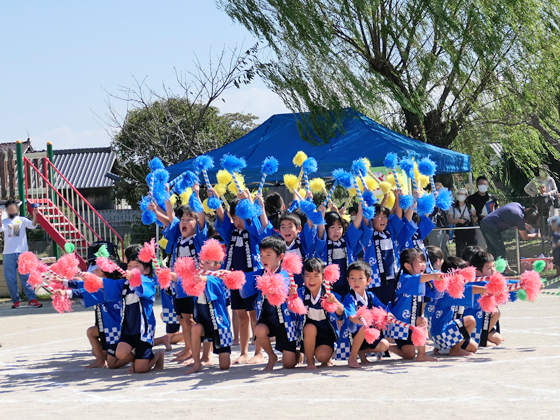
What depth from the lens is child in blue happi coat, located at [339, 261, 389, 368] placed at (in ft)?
20.5

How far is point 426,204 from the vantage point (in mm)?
7117

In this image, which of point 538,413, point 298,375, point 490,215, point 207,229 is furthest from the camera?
point 490,215

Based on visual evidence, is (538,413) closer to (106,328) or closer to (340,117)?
(106,328)

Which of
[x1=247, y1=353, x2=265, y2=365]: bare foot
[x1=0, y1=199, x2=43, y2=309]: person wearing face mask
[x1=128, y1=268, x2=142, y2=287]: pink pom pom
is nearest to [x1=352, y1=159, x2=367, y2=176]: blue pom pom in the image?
[x1=247, y1=353, x2=265, y2=365]: bare foot

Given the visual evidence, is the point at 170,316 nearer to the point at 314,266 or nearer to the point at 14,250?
the point at 314,266

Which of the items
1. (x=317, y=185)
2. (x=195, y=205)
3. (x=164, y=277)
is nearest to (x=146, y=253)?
(x=164, y=277)

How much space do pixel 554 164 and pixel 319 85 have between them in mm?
13051

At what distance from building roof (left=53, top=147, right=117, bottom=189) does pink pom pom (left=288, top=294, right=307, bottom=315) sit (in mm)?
31218

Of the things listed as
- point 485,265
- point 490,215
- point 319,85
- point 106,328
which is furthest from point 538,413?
point 319,85

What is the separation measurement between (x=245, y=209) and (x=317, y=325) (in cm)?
128

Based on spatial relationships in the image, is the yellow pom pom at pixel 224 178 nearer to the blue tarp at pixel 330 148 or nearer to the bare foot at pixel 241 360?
the bare foot at pixel 241 360

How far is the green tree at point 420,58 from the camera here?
13.1 m

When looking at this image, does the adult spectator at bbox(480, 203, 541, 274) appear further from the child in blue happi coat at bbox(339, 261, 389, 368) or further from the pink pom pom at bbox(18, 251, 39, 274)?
the pink pom pom at bbox(18, 251, 39, 274)

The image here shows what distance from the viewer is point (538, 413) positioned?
427 centimetres
